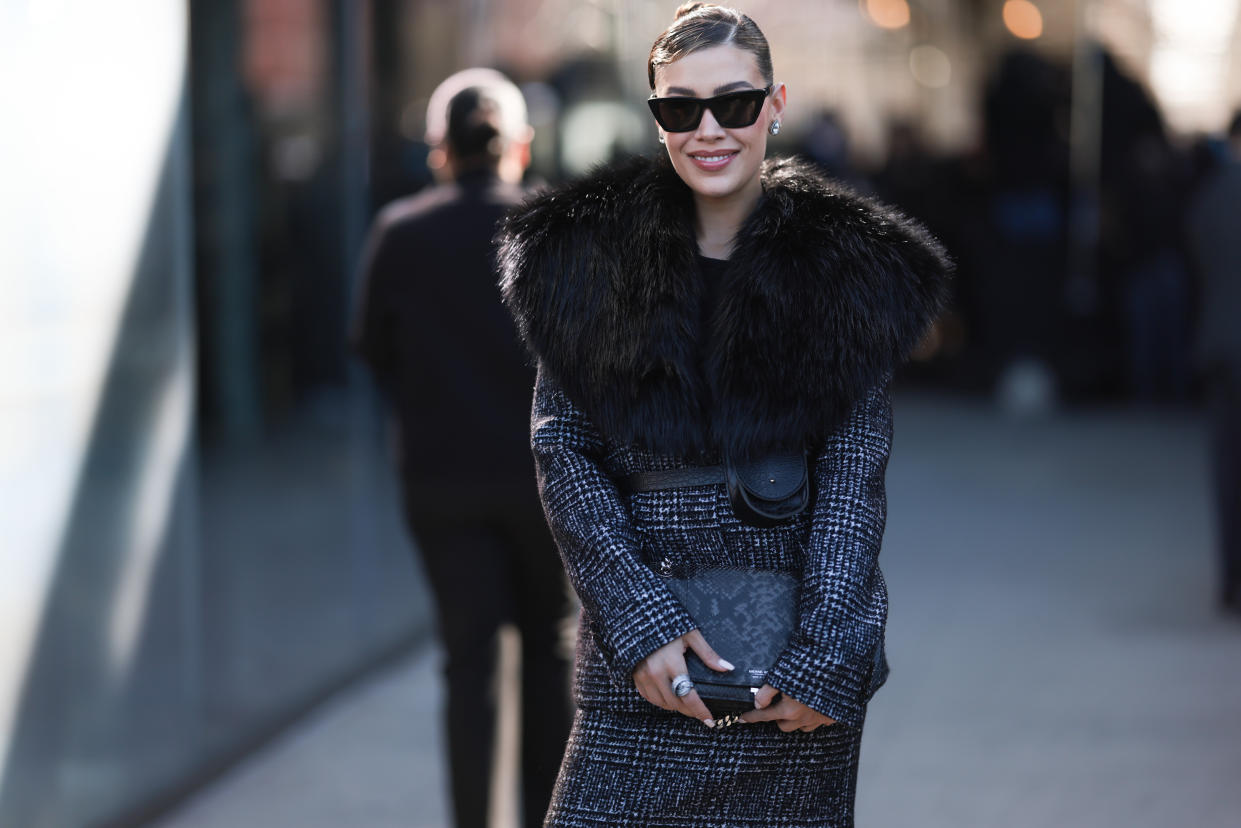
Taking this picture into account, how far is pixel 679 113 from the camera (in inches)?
106

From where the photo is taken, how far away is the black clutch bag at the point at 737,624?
8.24 feet

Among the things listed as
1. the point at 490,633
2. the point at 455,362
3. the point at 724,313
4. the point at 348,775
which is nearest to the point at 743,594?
the point at 724,313

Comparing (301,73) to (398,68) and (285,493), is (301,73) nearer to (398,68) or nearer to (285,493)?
(398,68)

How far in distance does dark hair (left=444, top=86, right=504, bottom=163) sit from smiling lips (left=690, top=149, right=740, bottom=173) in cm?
167

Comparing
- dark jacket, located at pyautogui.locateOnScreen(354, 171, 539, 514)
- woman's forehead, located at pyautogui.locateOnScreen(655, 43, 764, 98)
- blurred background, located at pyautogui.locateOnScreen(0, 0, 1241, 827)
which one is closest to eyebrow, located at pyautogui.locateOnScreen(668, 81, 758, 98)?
woman's forehead, located at pyautogui.locateOnScreen(655, 43, 764, 98)

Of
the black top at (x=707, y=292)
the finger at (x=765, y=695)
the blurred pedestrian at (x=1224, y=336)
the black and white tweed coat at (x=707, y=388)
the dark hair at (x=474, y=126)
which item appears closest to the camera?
the finger at (x=765, y=695)

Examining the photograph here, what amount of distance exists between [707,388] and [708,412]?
0.04 metres

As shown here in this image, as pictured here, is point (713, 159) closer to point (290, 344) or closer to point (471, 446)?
point (471, 446)

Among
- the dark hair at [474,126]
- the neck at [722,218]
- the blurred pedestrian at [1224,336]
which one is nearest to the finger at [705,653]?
the neck at [722,218]

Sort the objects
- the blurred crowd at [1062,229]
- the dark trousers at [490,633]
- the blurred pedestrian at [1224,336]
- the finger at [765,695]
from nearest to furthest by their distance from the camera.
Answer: the finger at [765,695], the dark trousers at [490,633], the blurred pedestrian at [1224,336], the blurred crowd at [1062,229]

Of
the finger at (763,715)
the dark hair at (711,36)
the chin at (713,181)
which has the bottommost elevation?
the finger at (763,715)

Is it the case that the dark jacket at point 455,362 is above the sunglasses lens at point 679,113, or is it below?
below

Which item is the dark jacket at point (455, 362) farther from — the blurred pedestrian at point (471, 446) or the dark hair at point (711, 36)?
the dark hair at point (711, 36)

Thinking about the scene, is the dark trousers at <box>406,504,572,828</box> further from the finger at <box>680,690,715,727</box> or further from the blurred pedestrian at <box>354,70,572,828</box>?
the finger at <box>680,690,715,727</box>
